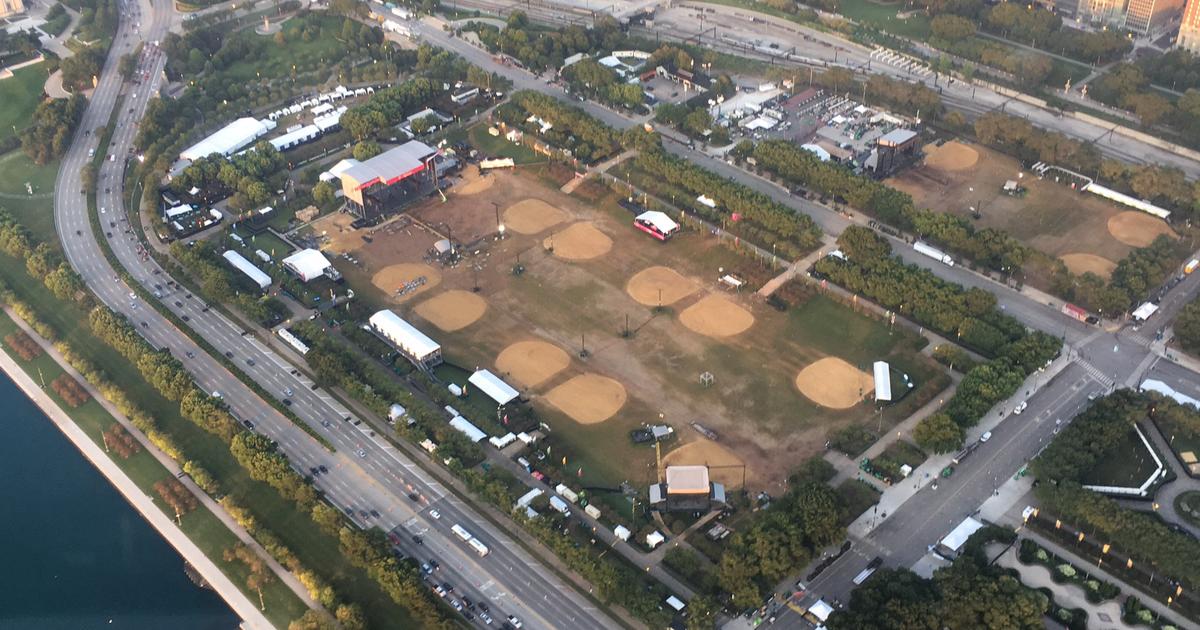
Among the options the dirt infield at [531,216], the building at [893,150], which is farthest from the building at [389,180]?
the building at [893,150]

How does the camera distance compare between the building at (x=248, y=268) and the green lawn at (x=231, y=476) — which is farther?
the building at (x=248, y=268)

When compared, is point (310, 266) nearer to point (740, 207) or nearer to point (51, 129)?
point (740, 207)

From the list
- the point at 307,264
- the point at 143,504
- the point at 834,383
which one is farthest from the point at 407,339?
the point at 834,383

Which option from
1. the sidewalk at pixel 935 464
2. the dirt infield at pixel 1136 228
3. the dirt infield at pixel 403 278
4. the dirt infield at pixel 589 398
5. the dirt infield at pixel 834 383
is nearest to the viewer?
the sidewalk at pixel 935 464

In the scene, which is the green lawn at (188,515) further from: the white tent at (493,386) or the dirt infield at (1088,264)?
the dirt infield at (1088,264)

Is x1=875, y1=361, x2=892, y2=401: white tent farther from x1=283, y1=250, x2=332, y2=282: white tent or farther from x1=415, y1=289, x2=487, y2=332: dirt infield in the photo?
x1=283, y1=250, x2=332, y2=282: white tent

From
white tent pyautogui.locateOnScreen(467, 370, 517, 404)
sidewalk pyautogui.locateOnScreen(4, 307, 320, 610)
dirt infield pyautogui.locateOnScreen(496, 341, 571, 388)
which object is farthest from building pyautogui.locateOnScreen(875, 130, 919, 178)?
sidewalk pyautogui.locateOnScreen(4, 307, 320, 610)

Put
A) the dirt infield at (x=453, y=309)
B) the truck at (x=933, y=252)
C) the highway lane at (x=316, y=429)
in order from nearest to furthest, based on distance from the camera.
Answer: the highway lane at (x=316, y=429), the dirt infield at (x=453, y=309), the truck at (x=933, y=252)
